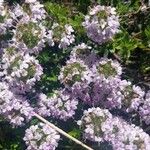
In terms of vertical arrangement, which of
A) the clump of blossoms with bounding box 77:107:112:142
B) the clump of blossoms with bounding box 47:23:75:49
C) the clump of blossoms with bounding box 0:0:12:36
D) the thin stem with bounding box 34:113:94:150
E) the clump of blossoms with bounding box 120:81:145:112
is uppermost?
the clump of blossoms with bounding box 0:0:12:36

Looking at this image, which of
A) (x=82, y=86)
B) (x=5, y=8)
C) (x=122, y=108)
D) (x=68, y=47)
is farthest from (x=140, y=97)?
(x=5, y=8)

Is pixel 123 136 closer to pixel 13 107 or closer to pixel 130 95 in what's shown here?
pixel 130 95

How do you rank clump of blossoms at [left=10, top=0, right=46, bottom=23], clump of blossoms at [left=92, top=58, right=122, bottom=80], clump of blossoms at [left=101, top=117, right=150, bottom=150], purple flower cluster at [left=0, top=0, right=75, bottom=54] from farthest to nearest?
clump of blossoms at [left=10, top=0, right=46, bottom=23] → purple flower cluster at [left=0, top=0, right=75, bottom=54] → clump of blossoms at [left=92, top=58, right=122, bottom=80] → clump of blossoms at [left=101, top=117, right=150, bottom=150]

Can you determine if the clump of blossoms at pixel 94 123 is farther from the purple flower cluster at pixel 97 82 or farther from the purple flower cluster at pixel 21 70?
the purple flower cluster at pixel 21 70

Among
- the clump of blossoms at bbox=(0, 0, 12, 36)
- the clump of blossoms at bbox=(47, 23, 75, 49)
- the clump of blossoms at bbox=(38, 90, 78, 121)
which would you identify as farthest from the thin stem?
the clump of blossoms at bbox=(0, 0, 12, 36)

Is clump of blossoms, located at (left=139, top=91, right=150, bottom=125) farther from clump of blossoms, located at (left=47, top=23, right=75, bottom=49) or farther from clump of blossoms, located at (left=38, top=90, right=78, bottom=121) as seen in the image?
clump of blossoms, located at (left=47, top=23, right=75, bottom=49)

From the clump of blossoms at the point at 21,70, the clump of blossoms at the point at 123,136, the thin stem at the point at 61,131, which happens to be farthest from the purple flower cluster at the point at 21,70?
the clump of blossoms at the point at 123,136

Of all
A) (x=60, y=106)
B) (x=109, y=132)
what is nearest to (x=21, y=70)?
(x=60, y=106)
